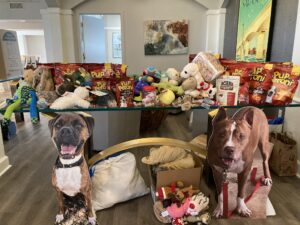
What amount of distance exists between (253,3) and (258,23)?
0.38 metres

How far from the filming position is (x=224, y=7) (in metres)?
4.66

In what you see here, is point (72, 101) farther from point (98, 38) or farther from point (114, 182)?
point (98, 38)

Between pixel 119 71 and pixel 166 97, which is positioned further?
pixel 119 71

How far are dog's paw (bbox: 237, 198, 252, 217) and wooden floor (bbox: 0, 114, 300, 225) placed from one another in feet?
0.14

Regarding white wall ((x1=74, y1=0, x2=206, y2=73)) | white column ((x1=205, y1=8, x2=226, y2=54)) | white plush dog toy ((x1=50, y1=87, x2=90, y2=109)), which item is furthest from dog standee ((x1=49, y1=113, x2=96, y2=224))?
white column ((x1=205, y1=8, x2=226, y2=54))

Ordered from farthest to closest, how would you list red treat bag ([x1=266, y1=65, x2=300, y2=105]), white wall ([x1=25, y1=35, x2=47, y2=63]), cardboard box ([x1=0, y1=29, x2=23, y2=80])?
white wall ([x1=25, y1=35, x2=47, y2=63]), cardboard box ([x1=0, y1=29, x2=23, y2=80]), red treat bag ([x1=266, y1=65, x2=300, y2=105])

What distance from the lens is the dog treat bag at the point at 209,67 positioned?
178 cm

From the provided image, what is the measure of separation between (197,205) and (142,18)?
4.22 meters

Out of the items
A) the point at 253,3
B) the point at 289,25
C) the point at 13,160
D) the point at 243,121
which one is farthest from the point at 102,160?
the point at 253,3

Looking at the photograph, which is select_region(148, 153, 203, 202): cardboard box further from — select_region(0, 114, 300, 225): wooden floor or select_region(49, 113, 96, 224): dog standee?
select_region(49, 113, 96, 224): dog standee

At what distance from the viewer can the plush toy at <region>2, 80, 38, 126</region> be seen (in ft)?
5.07

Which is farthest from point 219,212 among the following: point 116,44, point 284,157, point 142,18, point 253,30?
point 116,44

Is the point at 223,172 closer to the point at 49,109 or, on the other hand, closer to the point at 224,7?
the point at 49,109

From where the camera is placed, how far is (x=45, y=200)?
1.94 meters
